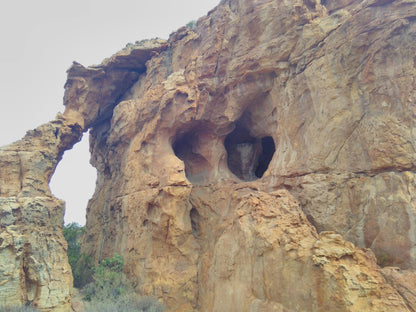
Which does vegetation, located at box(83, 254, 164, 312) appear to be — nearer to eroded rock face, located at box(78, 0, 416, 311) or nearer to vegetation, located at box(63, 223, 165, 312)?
vegetation, located at box(63, 223, 165, 312)

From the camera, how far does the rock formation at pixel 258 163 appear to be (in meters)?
7.61

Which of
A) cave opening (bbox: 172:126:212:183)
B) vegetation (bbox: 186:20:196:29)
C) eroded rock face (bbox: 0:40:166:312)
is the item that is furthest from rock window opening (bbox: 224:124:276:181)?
eroded rock face (bbox: 0:40:166:312)

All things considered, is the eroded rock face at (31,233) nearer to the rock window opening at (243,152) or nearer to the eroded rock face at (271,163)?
the eroded rock face at (271,163)

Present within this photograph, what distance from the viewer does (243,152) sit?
14961 millimetres

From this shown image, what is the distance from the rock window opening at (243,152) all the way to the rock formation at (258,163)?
0.06 m

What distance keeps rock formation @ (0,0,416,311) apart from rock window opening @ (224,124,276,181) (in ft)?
0.18

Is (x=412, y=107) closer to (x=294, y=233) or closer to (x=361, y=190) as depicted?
(x=361, y=190)

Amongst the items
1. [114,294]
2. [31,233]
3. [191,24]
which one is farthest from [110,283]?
[191,24]

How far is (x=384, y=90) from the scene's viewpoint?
8.78 metres

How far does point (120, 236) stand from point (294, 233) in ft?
26.9

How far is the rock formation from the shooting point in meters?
7.61

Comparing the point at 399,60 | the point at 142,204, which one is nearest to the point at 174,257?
the point at 142,204

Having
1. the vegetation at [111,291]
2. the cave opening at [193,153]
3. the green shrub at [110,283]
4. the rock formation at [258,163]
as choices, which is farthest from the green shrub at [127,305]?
the cave opening at [193,153]

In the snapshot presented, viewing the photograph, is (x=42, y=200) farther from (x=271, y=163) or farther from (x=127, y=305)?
(x=271, y=163)
